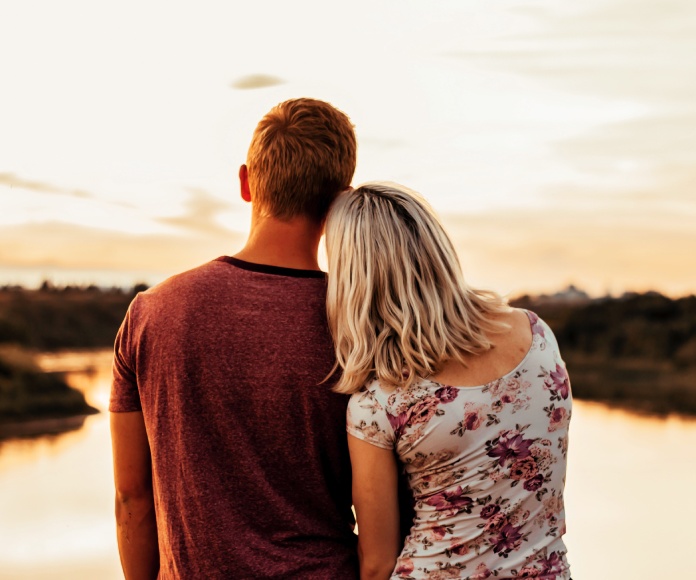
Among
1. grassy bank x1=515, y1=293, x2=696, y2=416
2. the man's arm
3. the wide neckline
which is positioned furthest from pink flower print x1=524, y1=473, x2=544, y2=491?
grassy bank x1=515, y1=293, x2=696, y2=416

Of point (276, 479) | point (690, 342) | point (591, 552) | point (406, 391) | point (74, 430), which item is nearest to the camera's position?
point (406, 391)

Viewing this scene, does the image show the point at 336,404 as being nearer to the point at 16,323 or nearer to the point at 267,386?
the point at 267,386

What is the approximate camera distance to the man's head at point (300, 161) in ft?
5.18

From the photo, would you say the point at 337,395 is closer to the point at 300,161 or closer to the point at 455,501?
the point at 455,501

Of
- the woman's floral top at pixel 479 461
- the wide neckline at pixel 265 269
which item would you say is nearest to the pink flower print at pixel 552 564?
the woman's floral top at pixel 479 461

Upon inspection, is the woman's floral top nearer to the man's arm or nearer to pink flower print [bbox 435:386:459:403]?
pink flower print [bbox 435:386:459:403]

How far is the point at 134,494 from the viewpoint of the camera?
66.9 inches

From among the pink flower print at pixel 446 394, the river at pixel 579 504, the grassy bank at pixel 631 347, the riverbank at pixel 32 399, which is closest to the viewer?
the pink flower print at pixel 446 394

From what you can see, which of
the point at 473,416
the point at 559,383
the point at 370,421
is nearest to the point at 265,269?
the point at 370,421

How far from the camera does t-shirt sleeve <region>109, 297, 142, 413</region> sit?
160 cm

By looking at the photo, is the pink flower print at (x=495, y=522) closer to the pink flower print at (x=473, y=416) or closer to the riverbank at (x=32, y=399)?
the pink flower print at (x=473, y=416)

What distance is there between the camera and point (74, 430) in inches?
850

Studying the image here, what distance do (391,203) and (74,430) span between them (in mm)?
21467

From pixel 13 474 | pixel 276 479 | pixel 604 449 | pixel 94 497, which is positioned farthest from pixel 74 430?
pixel 276 479
